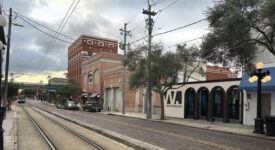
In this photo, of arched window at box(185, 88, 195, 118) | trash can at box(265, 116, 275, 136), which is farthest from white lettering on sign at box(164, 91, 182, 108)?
trash can at box(265, 116, 275, 136)

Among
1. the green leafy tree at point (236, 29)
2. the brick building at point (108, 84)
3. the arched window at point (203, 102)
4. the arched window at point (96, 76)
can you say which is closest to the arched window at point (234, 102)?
the arched window at point (203, 102)

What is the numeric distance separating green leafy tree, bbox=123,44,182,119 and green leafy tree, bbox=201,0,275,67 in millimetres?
6838

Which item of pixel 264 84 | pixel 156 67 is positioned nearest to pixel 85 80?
pixel 156 67

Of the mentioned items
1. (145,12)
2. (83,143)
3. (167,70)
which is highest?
(145,12)

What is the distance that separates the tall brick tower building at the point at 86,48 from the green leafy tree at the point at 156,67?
4453 centimetres

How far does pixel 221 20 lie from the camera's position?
42.6 feet

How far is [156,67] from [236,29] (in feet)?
34.5

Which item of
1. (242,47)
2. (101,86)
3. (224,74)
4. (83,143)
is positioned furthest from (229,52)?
(101,86)

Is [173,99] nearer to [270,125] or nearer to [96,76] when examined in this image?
[270,125]

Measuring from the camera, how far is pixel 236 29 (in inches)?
479

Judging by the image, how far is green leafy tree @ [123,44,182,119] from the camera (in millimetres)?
21734

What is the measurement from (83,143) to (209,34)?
9.26 m

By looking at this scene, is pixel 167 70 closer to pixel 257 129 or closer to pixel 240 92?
pixel 240 92

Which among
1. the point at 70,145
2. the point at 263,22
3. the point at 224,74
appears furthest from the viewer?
the point at 224,74
